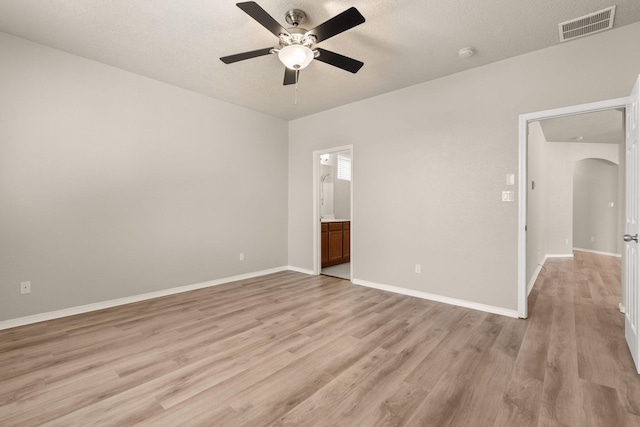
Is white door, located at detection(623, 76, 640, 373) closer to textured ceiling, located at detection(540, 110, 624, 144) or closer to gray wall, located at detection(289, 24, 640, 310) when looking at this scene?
gray wall, located at detection(289, 24, 640, 310)

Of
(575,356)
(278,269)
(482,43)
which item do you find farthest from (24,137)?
(575,356)

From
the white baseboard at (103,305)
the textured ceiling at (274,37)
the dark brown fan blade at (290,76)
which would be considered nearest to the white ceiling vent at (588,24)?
the textured ceiling at (274,37)

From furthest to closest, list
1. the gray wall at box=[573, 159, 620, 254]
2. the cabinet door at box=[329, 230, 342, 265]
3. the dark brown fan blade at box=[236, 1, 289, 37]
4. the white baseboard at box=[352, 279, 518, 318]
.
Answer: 1. the gray wall at box=[573, 159, 620, 254]
2. the cabinet door at box=[329, 230, 342, 265]
3. the white baseboard at box=[352, 279, 518, 318]
4. the dark brown fan blade at box=[236, 1, 289, 37]

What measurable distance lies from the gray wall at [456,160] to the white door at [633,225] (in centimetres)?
54

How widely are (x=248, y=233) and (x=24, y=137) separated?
9.50ft

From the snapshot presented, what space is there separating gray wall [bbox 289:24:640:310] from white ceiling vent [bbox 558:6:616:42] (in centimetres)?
14

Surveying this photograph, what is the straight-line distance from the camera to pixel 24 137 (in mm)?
2900

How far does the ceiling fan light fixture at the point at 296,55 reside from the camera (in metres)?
2.27

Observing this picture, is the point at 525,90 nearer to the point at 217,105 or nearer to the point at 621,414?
the point at 621,414

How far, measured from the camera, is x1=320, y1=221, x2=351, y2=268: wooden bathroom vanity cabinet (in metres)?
5.58

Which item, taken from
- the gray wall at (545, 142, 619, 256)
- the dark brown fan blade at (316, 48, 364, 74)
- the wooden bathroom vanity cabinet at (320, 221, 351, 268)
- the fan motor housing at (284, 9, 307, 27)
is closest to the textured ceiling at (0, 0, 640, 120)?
the fan motor housing at (284, 9, 307, 27)

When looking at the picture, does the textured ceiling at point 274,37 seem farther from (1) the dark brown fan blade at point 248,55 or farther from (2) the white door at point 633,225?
(2) the white door at point 633,225

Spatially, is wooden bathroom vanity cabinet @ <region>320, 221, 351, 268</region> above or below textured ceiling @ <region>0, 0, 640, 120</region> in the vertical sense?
below

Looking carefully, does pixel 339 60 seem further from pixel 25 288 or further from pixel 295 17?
pixel 25 288
